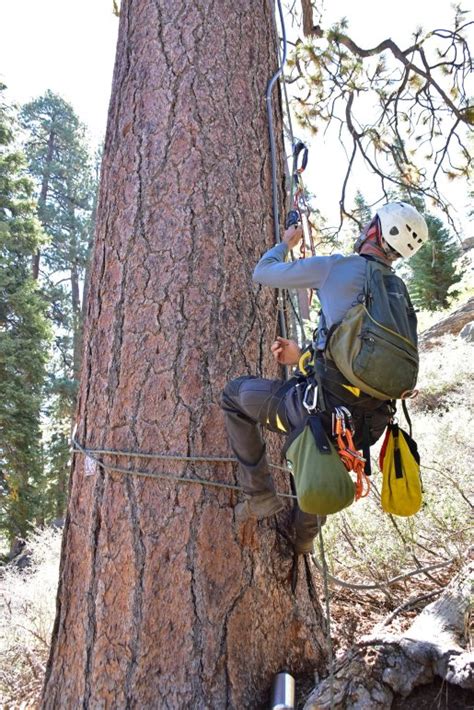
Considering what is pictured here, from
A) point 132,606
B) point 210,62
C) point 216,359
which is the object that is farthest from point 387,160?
point 132,606

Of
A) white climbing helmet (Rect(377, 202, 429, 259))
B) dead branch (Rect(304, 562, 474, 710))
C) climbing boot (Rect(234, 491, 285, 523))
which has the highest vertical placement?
white climbing helmet (Rect(377, 202, 429, 259))

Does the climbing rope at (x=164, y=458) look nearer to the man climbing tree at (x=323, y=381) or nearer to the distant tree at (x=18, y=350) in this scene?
the man climbing tree at (x=323, y=381)

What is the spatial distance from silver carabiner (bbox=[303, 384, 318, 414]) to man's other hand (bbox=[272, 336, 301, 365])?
40cm

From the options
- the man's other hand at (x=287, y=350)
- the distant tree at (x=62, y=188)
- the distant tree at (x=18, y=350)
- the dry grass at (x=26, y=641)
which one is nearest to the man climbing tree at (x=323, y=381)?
the man's other hand at (x=287, y=350)

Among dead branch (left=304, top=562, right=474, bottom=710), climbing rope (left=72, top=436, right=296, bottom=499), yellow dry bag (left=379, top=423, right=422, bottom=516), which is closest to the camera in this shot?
dead branch (left=304, top=562, right=474, bottom=710)

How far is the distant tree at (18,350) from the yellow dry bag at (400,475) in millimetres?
11472

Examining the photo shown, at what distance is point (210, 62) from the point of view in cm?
285

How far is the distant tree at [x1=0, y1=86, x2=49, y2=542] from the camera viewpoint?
40.9ft

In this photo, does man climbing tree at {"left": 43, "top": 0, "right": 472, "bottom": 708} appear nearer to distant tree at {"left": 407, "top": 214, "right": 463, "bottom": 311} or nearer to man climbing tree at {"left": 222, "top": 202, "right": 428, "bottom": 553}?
man climbing tree at {"left": 222, "top": 202, "right": 428, "bottom": 553}

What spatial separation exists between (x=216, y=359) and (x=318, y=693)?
1.30 metres

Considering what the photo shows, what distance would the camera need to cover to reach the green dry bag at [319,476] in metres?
1.87

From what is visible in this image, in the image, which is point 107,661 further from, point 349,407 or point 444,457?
point 444,457

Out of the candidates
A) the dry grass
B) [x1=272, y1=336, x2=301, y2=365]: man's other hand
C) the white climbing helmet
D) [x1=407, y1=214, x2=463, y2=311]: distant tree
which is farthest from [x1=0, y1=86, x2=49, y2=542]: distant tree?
[x1=407, y1=214, x2=463, y2=311]: distant tree

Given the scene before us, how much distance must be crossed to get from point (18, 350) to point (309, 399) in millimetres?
12600
